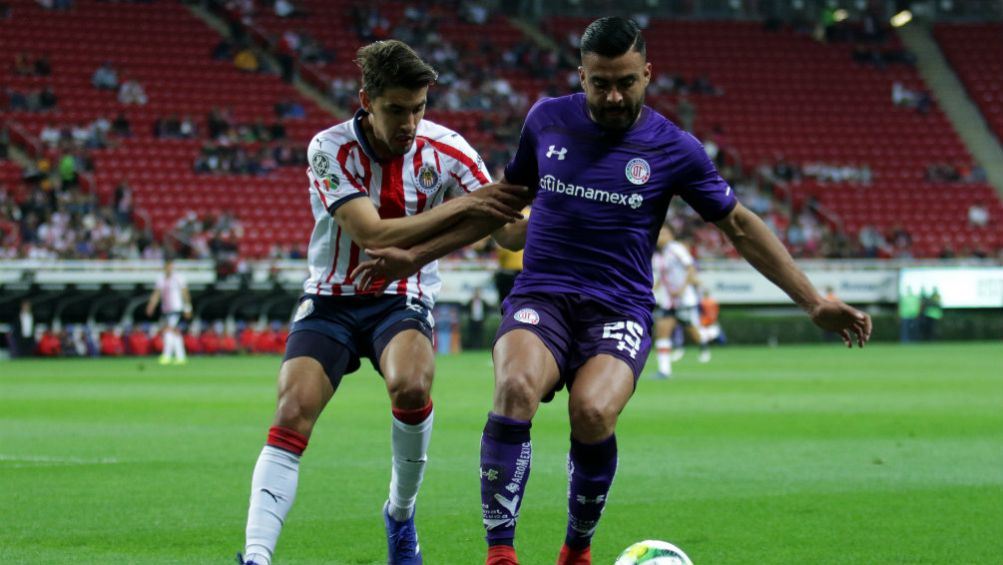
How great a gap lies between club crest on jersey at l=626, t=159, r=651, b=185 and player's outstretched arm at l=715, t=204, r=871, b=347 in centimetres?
37

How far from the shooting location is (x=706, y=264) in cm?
3881

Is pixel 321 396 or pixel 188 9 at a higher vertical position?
pixel 188 9

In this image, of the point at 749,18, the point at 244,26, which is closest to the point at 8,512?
the point at 244,26

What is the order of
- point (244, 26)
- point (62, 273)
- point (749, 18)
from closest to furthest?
point (62, 273), point (244, 26), point (749, 18)

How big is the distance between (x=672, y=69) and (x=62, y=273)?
22.5 meters

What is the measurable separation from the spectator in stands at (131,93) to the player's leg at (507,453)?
3495 cm

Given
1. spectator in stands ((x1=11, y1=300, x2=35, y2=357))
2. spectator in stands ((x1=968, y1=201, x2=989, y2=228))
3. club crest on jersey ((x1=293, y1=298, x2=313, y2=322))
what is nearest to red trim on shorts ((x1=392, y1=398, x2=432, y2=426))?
club crest on jersey ((x1=293, y1=298, x2=313, y2=322))

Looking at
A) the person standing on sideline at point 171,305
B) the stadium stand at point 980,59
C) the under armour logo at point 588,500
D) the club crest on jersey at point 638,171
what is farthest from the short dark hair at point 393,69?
the stadium stand at point 980,59

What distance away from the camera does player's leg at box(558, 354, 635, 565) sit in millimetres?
6039

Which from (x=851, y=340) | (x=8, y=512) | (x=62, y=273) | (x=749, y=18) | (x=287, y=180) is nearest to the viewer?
(x=851, y=340)

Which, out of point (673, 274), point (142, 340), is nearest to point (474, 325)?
point (142, 340)

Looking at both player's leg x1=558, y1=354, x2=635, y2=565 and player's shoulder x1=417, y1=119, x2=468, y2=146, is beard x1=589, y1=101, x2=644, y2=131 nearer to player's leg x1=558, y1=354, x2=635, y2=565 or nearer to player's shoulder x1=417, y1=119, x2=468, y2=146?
player's shoulder x1=417, y1=119, x2=468, y2=146

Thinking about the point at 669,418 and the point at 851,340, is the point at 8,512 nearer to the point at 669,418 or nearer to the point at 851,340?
the point at 851,340

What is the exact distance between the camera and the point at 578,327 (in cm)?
639
